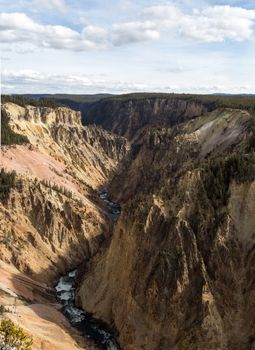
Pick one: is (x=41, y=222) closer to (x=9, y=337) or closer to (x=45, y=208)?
(x=45, y=208)

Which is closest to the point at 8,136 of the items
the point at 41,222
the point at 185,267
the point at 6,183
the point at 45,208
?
the point at 6,183

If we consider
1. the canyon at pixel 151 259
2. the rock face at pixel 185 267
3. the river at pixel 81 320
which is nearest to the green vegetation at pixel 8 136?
the canyon at pixel 151 259

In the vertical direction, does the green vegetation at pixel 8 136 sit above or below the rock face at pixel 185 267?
above

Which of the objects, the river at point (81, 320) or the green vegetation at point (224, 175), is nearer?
the river at point (81, 320)

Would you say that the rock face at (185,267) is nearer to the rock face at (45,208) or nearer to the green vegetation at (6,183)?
the rock face at (45,208)

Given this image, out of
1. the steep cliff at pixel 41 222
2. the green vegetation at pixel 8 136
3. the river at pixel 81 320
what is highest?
the green vegetation at pixel 8 136

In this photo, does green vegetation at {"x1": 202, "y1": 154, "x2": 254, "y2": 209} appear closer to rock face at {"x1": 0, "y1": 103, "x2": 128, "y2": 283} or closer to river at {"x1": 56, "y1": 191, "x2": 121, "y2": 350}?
river at {"x1": 56, "y1": 191, "x2": 121, "y2": 350}
